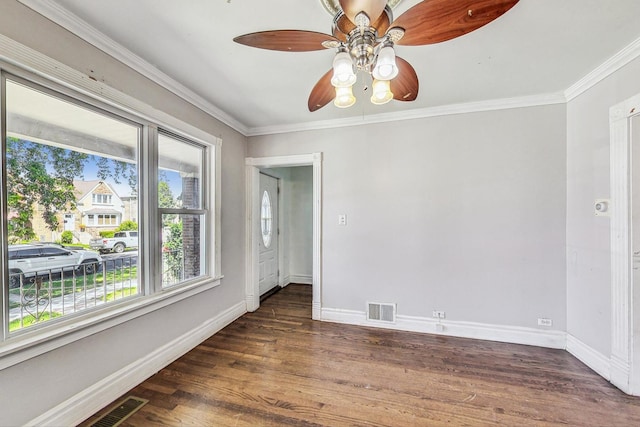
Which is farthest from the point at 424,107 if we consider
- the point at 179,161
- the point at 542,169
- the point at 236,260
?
the point at 236,260

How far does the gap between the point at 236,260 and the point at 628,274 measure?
3613mm

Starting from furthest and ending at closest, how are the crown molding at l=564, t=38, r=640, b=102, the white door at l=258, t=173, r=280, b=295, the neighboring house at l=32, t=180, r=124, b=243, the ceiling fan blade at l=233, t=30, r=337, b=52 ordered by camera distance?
the white door at l=258, t=173, r=280, b=295 < the crown molding at l=564, t=38, r=640, b=102 < the neighboring house at l=32, t=180, r=124, b=243 < the ceiling fan blade at l=233, t=30, r=337, b=52

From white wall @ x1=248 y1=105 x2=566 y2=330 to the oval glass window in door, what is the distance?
1.33 metres

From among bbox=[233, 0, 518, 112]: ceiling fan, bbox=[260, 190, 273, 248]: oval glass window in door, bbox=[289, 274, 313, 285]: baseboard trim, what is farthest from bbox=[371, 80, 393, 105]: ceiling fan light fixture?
bbox=[289, 274, 313, 285]: baseboard trim

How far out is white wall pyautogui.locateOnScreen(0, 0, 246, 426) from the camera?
1.35m

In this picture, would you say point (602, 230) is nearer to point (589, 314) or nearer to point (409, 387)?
point (589, 314)

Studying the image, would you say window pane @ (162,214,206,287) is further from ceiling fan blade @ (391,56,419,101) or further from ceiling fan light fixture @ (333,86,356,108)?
ceiling fan blade @ (391,56,419,101)

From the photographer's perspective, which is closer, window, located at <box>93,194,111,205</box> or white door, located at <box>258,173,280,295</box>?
window, located at <box>93,194,111,205</box>

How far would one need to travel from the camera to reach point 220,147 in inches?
114

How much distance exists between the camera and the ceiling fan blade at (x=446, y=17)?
40.8 inches

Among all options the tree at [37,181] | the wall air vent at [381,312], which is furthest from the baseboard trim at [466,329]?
the tree at [37,181]

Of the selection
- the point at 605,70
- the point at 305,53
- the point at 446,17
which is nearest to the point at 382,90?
the point at 446,17

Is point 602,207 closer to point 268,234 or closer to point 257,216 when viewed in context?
point 257,216

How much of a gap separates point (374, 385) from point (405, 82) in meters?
2.19
